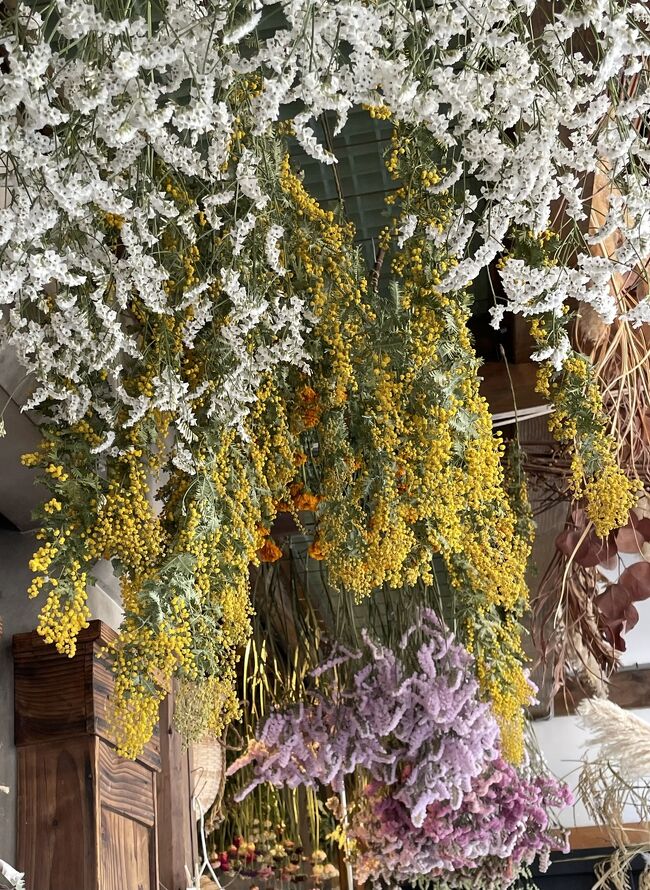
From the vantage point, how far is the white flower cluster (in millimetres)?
1004

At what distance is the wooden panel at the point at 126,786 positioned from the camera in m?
1.88

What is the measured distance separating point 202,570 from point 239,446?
0.23 m

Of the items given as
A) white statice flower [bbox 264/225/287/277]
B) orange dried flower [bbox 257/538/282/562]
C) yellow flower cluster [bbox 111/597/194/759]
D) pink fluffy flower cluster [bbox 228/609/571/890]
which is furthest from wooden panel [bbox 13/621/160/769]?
pink fluffy flower cluster [bbox 228/609/571/890]

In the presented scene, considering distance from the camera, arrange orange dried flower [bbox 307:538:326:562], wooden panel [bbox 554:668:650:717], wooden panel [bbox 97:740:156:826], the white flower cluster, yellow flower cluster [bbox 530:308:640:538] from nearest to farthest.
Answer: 1. the white flower cluster
2. yellow flower cluster [bbox 530:308:640:538]
3. orange dried flower [bbox 307:538:326:562]
4. wooden panel [bbox 97:740:156:826]
5. wooden panel [bbox 554:668:650:717]

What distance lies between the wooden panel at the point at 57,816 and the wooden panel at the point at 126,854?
1.5 inches

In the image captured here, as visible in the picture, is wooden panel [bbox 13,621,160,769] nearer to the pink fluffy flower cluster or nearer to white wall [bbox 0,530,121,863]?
white wall [bbox 0,530,121,863]

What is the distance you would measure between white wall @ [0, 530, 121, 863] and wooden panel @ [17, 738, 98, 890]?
0.02 m

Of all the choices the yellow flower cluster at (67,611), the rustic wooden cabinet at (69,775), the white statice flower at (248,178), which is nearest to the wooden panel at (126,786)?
the rustic wooden cabinet at (69,775)

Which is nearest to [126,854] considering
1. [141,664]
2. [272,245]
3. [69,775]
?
[69,775]

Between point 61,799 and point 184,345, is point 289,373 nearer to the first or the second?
point 184,345

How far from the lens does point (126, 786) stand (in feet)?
6.54

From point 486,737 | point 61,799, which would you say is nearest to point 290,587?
point 486,737

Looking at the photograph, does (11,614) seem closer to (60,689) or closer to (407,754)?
(60,689)

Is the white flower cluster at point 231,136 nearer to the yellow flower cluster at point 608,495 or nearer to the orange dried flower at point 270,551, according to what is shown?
the yellow flower cluster at point 608,495
